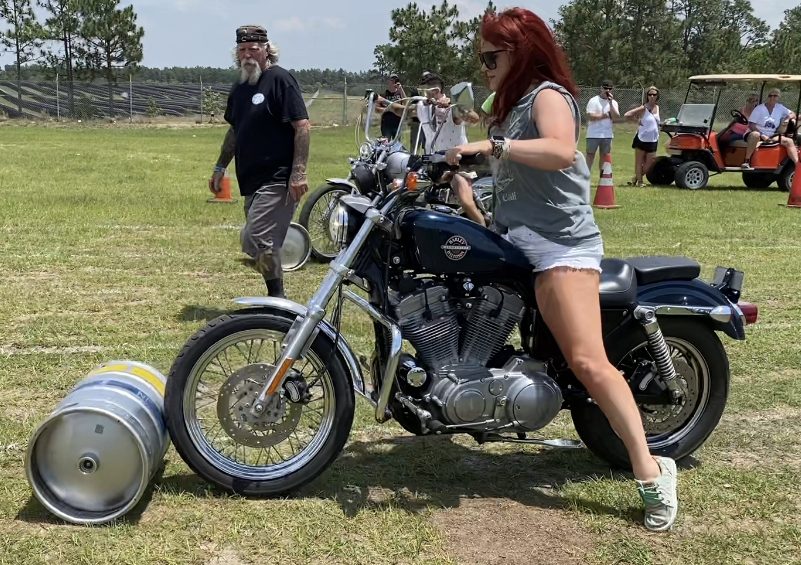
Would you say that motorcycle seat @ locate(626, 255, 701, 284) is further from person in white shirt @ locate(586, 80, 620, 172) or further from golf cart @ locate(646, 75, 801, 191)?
golf cart @ locate(646, 75, 801, 191)

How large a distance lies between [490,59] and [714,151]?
14359 mm

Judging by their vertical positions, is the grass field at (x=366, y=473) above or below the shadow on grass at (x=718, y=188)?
below

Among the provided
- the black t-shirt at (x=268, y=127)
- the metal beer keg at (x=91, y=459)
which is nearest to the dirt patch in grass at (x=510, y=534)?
the metal beer keg at (x=91, y=459)

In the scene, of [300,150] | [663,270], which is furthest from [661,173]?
[663,270]

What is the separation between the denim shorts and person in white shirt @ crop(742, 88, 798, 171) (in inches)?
551

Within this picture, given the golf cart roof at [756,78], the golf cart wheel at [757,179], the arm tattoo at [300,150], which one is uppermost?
the golf cart roof at [756,78]

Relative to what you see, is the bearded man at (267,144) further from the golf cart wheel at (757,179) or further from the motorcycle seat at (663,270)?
the golf cart wheel at (757,179)

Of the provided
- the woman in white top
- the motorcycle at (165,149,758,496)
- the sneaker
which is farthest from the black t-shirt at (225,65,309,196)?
the woman in white top

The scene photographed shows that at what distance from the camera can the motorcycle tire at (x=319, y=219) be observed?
8.43m

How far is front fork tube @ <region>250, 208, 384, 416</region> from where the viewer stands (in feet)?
11.0

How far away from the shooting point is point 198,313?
20.9 ft

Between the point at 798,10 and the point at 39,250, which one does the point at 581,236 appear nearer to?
the point at 39,250

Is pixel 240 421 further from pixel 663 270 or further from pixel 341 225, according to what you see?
pixel 663 270

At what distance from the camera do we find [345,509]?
3.49m
